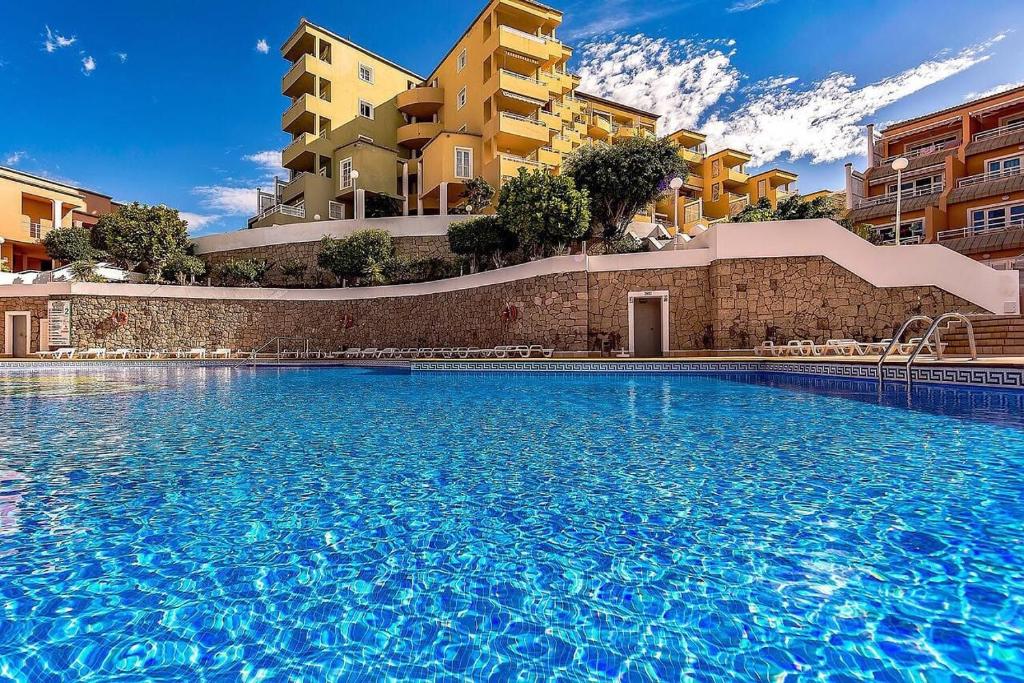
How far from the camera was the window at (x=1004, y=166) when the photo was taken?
2186 cm

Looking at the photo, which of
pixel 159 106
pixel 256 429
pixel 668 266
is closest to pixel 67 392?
pixel 256 429

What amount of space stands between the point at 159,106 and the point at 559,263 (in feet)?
104

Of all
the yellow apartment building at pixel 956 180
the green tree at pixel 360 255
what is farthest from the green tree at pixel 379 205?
the yellow apartment building at pixel 956 180

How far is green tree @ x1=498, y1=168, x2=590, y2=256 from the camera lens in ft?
52.9

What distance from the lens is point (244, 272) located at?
22.2m

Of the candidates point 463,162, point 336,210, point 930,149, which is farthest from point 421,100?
point 930,149

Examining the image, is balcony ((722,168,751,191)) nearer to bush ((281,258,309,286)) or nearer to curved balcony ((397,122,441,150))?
curved balcony ((397,122,441,150))

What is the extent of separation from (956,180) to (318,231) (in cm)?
2999

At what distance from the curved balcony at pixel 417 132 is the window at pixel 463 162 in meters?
4.96

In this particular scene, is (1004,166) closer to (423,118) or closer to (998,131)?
(998,131)

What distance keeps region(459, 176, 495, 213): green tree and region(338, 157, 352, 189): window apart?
6.77m

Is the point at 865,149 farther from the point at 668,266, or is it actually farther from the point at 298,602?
the point at 298,602

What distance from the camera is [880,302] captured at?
12953 mm

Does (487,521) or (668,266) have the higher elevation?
(668,266)
